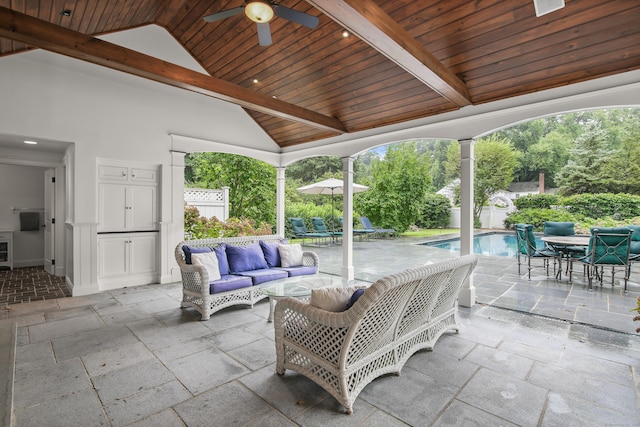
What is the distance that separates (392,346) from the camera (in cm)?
248

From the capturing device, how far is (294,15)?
9.26 feet

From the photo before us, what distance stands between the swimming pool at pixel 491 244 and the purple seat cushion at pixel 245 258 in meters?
7.01

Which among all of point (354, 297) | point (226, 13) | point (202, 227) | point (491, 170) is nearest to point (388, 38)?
point (226, 13)

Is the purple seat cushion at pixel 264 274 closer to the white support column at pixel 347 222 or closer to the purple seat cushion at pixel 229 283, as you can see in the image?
the purple seat cushion at pixel 229 283

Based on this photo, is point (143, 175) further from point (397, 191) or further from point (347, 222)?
point (397, 191)

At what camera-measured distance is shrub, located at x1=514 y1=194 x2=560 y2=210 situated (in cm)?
1376

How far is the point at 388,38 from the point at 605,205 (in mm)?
14223

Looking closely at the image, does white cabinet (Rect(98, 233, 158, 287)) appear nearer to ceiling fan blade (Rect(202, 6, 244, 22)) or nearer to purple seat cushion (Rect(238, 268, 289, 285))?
purple seat cushion (Rect(238, 268, 289, 285))

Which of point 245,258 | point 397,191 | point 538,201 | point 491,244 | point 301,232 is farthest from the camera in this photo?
point 538,201

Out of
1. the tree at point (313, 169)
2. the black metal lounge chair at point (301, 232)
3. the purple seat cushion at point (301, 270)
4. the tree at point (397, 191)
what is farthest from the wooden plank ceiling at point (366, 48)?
the tree at point (313, 169)

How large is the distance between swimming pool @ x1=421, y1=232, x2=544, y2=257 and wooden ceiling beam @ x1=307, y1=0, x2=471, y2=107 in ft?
23.2

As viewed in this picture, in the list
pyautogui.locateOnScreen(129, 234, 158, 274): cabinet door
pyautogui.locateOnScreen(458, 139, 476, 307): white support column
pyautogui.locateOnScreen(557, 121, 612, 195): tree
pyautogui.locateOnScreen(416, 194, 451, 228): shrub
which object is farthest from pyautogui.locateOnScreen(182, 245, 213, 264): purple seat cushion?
pyautogui.locateOnScreen(557, 121, 612, 195): tree

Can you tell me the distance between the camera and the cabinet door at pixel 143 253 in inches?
212

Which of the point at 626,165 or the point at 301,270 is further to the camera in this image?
the point at 626,165
